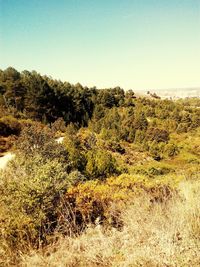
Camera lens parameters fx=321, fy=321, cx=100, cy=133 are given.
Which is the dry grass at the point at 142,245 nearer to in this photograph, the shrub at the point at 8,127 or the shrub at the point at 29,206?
the shrub at the point at 29,206

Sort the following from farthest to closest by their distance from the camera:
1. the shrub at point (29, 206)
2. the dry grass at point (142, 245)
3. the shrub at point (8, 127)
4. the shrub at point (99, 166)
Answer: the shrub at point (8, 127), the shrub at point (99, 166), the shrub at point (29, 206), the dry grass at point (142, 245)

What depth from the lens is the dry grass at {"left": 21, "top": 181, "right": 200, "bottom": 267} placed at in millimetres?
3668

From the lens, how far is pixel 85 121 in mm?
59219

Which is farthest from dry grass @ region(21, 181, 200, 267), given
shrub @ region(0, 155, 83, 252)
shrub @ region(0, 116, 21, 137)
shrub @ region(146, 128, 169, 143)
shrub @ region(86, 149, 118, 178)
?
shrub @ region(146, 128, 169, 143)

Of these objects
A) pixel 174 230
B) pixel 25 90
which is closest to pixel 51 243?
pixel 174 230

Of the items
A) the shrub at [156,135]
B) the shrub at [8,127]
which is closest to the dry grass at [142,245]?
the shrub at [8,127]

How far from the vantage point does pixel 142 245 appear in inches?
157

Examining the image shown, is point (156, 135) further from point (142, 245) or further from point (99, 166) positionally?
point (142, 245)

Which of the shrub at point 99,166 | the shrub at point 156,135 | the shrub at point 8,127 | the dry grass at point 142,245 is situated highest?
the dry grass at point 142,245

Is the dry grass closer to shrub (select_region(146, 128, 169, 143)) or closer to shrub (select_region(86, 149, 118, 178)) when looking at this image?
shrub (select_region(86, 149, 118, 178))

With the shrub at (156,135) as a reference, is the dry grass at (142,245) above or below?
above

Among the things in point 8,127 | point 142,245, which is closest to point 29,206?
point 142,245

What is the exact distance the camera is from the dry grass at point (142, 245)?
367cm

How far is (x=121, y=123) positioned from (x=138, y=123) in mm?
3155
